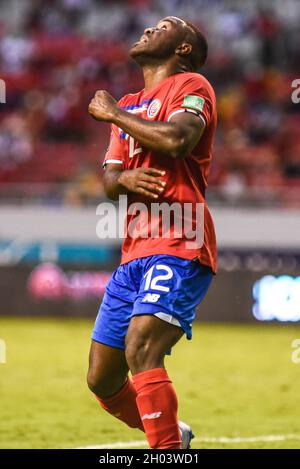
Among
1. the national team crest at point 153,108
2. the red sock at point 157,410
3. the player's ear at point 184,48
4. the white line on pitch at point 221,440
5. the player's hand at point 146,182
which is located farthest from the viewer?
the white line on pitch at point 221,440

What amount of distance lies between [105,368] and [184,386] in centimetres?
371

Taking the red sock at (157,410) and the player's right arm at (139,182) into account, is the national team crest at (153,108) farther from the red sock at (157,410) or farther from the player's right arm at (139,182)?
the red sock at (157,410)

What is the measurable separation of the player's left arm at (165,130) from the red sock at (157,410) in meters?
1.02

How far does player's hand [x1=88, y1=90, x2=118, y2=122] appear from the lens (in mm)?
4609

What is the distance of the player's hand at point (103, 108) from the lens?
181 inches

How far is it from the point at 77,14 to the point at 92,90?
2.89 meters

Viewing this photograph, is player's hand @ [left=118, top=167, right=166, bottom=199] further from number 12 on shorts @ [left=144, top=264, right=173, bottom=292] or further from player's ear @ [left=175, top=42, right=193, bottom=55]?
player's ear @ [left=175, top=42, right=193, bottom=55]

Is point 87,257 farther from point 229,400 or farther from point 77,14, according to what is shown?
point 77,14

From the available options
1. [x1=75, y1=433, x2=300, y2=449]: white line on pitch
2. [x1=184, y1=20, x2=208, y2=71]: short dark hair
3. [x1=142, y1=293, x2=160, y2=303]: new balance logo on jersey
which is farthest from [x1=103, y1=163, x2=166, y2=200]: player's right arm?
[x1=75, y1=433, x2=300, y2=449]: white line on pitch

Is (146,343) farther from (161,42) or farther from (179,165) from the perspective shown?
(161,42)

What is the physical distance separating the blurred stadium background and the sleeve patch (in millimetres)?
2710

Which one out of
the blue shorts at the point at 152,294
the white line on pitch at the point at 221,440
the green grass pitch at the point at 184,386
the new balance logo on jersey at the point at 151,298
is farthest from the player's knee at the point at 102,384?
the green grass pitch at the point at 184,386

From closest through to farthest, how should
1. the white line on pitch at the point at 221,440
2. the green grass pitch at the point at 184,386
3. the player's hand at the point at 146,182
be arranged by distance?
the player's hand at the point at 146,182 → the white line on pitch at the point at 221,440 → the green grass pitch at the point at 184,386

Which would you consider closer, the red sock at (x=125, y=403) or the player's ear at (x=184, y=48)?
the player's ear at (x=184, y=48)
